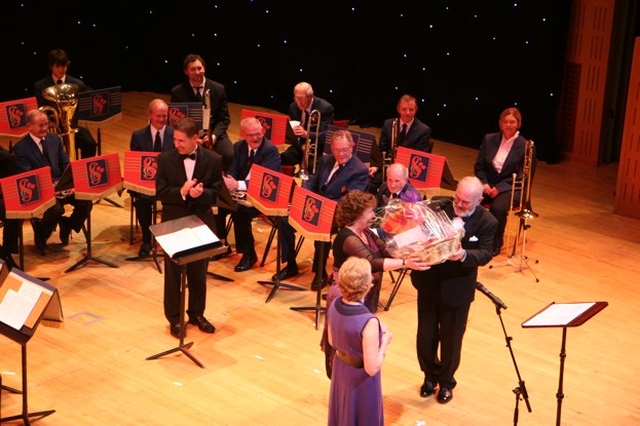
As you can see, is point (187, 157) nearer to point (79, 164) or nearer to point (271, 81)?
point (79, 164)

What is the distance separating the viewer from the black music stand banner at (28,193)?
7.77m

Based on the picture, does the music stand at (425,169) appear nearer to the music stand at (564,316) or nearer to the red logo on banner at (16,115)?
the music stand at (564,316)

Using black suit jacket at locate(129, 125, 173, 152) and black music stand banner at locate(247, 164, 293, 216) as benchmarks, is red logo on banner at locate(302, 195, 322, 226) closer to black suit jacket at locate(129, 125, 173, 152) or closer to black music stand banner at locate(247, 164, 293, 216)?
black music stand banner at locate(247, 164, 293, 216)

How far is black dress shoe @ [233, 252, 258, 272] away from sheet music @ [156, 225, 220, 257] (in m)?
1.96

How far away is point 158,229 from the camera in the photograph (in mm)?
6559

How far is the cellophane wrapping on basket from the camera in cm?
578

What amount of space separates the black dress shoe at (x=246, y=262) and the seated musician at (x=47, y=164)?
1.36 metres

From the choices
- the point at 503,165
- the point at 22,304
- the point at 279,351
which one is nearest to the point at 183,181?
the point at 279,351

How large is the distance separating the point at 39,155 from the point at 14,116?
148cm

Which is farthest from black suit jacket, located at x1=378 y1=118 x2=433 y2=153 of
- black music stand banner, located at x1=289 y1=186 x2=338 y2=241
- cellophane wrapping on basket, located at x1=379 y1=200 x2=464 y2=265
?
cellophane wrapping on basket, located at x1=379 y1=200 x2=464 y2=265

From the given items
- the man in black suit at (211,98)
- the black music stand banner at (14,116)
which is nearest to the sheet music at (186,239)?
the man in black suit at (211,98)

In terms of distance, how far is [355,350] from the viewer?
512cm

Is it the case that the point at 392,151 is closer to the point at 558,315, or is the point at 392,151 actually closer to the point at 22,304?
the point at 558,315

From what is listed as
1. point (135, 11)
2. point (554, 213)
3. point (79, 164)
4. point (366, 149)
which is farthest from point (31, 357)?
point (135, 11)
